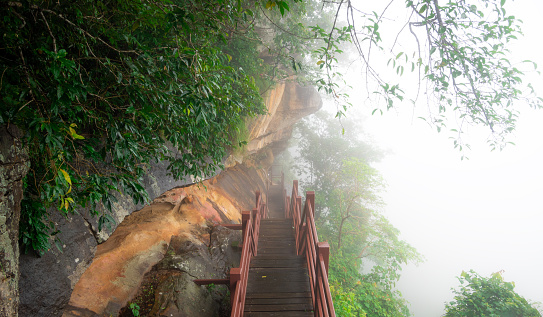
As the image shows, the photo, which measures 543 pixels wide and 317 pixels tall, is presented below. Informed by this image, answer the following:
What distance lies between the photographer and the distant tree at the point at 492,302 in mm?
6805

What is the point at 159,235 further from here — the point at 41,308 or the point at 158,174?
the point at 41,308

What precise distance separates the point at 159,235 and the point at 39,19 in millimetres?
4327

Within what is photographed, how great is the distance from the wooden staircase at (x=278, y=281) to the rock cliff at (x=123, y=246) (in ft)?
3.59

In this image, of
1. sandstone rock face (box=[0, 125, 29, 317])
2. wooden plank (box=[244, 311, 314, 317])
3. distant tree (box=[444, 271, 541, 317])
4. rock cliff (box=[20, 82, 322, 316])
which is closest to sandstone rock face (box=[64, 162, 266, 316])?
rock cliff (box=[20, 82, 322, 316])

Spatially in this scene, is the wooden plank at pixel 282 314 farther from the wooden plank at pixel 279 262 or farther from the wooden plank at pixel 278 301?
the wooden plank at pixel 279 262

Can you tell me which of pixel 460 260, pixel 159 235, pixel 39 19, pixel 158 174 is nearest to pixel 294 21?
pixel 158 174

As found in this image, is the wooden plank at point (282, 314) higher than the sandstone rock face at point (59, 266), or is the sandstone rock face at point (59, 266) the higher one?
the sandstone rock face at point (59, 266)

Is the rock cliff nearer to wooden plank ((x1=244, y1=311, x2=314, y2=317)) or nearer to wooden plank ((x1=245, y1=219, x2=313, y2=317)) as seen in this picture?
wooden plank ((x1=245, y1=219, x2=313, y2=317))

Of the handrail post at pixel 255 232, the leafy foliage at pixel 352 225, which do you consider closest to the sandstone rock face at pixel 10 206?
the handrail post at pixel 255 232

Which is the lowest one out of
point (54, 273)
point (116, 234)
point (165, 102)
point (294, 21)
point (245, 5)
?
point (54, 273)

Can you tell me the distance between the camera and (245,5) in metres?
5.73

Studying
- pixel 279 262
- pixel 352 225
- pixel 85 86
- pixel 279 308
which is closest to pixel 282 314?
pixel 279 308

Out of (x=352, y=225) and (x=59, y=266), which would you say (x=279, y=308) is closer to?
(x=59, y=266)

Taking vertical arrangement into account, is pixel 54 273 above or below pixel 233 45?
below
